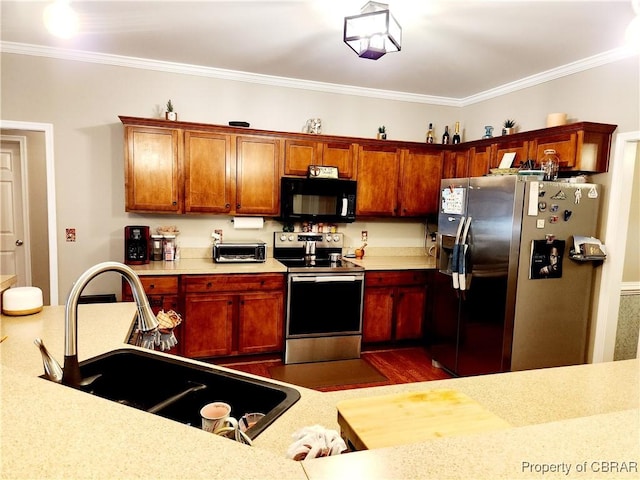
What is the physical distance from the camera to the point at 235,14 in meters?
2.69

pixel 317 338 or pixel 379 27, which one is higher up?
pixel 379 27

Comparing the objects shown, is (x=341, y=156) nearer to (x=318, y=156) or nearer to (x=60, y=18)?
(x=318, y=156)

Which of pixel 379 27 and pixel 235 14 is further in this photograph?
pixel 235 14

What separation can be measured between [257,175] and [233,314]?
4.36ft

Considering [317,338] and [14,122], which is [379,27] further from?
[14,122]

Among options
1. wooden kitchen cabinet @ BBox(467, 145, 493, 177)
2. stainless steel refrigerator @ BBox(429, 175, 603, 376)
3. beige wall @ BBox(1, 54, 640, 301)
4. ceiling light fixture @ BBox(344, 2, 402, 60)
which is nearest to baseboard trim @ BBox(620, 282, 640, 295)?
beige wall @ BBox(1, 54, 640, 301)

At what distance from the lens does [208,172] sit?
12.2 ft

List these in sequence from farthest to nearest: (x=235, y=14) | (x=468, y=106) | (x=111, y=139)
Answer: (x=468, y=106), (x=111, y=139), (x=235, y=14)

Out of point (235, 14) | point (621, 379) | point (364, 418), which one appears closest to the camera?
point (364, 418)

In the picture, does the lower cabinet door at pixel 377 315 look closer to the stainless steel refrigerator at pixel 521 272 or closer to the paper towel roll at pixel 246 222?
the stainless steel refrigerator at pixel 521 272

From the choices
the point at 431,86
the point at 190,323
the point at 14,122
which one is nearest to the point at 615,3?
the point at 431,86

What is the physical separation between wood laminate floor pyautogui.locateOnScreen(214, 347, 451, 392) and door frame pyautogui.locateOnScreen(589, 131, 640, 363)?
4.16 ft

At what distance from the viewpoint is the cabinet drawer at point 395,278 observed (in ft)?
13.0

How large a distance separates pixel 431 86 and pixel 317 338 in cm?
283
